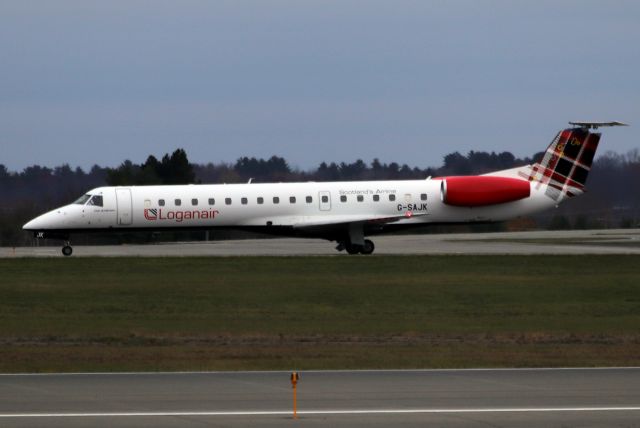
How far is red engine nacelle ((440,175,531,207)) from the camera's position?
45.3 metres

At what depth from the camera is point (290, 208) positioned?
4541 centimetres

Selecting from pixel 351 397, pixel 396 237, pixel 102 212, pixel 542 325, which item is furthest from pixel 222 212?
pixel 351 397

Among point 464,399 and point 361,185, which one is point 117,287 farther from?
point 464,399

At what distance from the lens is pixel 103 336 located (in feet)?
82.4

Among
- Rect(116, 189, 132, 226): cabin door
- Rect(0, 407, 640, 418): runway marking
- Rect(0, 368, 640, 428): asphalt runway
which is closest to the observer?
Rect(0, 368, 640, 428): asphalt runway

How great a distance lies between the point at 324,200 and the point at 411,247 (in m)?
5.81

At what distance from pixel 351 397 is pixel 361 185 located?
29598mm

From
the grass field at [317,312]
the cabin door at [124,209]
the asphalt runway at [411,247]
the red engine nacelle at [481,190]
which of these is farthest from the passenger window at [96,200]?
the red engine nacelle at [481,190]

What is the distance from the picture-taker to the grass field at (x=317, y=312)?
71.7ft

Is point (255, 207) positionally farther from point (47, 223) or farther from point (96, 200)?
point (47, 223)

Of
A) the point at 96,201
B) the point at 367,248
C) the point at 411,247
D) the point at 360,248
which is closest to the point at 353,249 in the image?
the point at 360,248

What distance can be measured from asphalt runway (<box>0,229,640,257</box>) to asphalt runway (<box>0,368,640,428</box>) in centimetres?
2662

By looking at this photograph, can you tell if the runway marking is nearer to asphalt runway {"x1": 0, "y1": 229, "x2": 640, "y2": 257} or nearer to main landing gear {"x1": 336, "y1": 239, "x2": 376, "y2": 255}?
asphalt runway {"x1": 0, "y1": 229, "x2": 640, "y2": 257}

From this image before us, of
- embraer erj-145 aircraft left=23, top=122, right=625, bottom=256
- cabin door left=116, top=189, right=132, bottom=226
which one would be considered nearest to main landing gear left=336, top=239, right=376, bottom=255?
embraer erj-145 aircraft left=23, top=122, right=625, bottom=256
